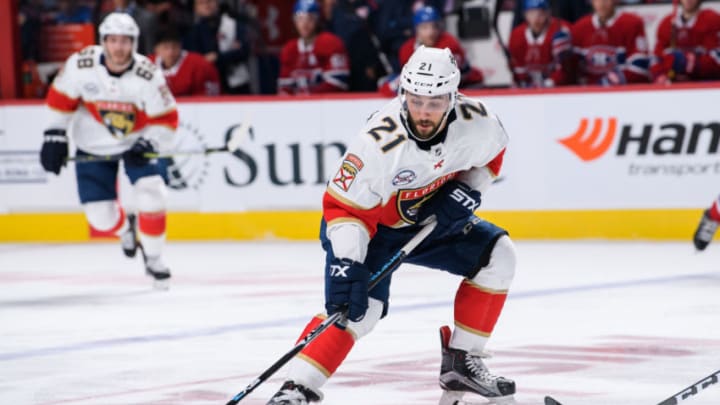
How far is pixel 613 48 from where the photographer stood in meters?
8.98

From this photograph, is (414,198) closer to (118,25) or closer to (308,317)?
(308,317)

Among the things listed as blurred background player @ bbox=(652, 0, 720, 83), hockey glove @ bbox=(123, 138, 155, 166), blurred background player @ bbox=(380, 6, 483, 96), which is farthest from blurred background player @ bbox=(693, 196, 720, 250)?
hockey glove @ bbox=(123, 138, 155, 166)

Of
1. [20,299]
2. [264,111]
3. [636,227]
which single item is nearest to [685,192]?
[636,227]

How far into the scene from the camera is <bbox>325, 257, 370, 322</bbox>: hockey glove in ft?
12.0

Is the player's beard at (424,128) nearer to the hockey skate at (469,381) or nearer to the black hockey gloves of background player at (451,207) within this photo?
the black hockey gloves of background player at (451,207)

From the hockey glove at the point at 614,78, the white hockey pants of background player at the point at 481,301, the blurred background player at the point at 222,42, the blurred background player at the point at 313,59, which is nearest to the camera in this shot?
the white hockey pants of background player at the point at 481,301

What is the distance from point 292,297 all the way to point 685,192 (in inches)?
116

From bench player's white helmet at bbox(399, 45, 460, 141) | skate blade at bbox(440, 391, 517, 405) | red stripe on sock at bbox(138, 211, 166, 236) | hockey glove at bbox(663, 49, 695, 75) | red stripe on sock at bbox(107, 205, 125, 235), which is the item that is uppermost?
bench player's white helmet at bbox(399, 45, 460, 141)

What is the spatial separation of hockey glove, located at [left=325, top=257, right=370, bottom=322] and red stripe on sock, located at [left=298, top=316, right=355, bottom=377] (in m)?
0.11

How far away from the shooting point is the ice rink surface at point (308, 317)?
441 centimetres

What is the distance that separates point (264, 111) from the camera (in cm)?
903

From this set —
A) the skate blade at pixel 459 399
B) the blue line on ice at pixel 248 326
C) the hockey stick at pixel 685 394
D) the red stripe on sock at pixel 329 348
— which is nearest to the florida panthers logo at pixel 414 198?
the red stripe on sock at pixel 329 348

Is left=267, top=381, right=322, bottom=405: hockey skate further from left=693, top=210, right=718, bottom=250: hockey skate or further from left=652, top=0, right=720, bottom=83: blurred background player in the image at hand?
left=652, top=0, right=720, bottom=83: blurred background player

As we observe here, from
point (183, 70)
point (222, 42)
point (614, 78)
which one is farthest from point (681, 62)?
point (183, 70)
